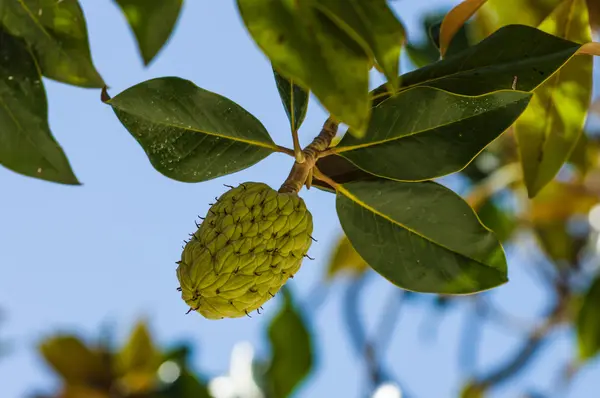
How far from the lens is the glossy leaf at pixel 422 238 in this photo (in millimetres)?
1119

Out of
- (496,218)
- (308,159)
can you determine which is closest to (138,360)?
(496,218)

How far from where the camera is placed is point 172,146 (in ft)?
3.85

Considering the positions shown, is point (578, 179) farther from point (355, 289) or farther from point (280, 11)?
point (280, 11)

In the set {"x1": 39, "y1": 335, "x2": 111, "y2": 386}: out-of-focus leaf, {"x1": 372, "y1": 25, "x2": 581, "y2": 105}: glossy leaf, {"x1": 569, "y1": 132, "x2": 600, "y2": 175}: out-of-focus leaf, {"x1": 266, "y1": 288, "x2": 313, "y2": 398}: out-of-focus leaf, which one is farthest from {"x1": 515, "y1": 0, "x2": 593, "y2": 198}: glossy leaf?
{"x1": 39, "y1": 335, "x2": 111, "y2": 386}: out-of-focus leaf

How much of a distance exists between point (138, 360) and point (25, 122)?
2256mm

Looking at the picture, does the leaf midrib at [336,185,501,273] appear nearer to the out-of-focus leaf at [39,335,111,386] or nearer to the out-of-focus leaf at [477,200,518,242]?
the out-of-focus leaf at [477,200,518,242]

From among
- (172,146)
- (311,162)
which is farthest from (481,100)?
(172,146)

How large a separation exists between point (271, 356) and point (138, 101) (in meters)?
1.70

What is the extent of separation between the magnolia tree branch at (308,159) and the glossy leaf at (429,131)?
28mm

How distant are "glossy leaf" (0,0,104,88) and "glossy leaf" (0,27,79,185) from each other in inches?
0.7

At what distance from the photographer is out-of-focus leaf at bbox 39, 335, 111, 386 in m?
3.25

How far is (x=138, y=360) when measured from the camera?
3.35 metres

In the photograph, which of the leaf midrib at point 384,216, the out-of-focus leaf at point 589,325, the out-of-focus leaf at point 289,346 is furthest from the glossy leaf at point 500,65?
the out-of-focus leaf at point 589,325

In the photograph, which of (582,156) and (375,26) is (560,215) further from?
(375,26)
